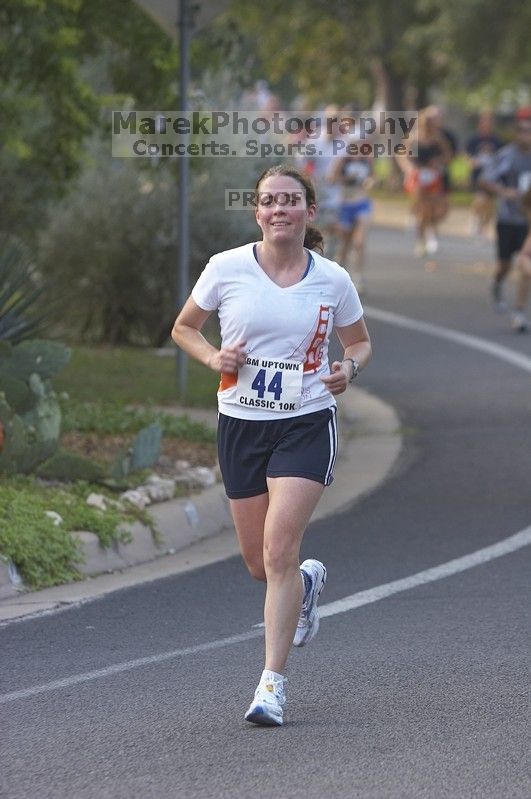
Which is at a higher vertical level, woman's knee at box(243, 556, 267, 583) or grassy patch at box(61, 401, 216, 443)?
woman's knee at box(243, 556, 267, 583)

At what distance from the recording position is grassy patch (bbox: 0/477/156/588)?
7641 mm

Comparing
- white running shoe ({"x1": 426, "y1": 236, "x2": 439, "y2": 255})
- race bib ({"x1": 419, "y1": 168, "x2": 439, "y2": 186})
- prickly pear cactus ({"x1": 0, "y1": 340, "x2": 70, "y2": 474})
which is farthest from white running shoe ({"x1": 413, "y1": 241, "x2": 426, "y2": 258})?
prickly pear cactus ({"x1": 0, "y1": 340, "x2": 70, "y2": 474})

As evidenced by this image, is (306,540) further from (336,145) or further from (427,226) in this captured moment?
(427,226)

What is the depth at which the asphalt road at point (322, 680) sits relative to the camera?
16.3 feet

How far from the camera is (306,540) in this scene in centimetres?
876

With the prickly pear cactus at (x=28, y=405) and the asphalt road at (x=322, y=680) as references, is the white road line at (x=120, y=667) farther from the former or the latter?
the prickly pear cactus at (x=28, y=405)

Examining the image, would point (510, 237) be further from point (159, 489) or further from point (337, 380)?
point (337, 380)

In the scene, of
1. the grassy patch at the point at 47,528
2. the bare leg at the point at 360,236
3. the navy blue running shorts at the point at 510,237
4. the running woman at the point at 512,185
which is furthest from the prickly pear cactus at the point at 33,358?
the bare leg at the point at 360,236

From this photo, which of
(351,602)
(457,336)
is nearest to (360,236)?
(457,336)

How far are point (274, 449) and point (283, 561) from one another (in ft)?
1.27

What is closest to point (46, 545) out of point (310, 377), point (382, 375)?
point (310, 377)

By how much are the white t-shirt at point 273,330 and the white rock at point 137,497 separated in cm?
303

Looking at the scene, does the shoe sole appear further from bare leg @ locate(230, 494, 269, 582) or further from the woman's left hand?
the woman's left hand

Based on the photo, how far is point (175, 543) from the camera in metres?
8.62
